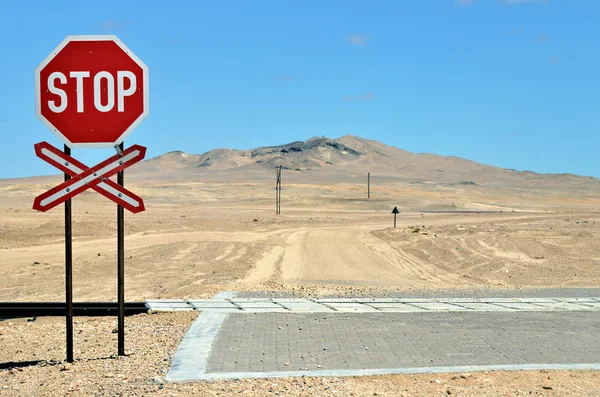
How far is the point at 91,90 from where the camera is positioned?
721cm

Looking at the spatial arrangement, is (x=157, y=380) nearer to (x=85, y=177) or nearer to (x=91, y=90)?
(x=85, y=177)

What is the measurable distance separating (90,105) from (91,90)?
0.14 m

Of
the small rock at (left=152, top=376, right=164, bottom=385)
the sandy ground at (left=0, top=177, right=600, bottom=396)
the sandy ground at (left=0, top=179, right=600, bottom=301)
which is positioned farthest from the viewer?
the sandy ground at (left=0, top=179, right=600, bottom=301)

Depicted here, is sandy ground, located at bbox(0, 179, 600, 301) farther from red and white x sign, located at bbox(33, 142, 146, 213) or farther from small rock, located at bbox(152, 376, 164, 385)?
small rock, located at bbox(152, 376, 164, 385)

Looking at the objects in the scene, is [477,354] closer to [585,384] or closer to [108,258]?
[585,384]

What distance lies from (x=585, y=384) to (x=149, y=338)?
471 centimetres

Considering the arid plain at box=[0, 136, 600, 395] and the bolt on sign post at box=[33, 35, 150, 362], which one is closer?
the bolt on sign post at box=[33, 35, 150, 362]

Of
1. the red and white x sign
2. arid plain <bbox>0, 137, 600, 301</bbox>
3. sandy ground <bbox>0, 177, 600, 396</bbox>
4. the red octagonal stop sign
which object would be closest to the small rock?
sandy ground <bbox>0, 177, 600, 396</bbox>

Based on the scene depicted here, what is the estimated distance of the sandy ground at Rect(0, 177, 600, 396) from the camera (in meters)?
6.71

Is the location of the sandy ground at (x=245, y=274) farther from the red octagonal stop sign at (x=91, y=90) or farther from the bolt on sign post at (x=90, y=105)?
the red octagonal stop sign at (x=91, y=90)

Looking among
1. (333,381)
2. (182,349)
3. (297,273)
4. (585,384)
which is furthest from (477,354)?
(297,273)

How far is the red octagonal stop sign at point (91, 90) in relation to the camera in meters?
7.16

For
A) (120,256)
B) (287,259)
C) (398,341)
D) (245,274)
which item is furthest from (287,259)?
(120,256)

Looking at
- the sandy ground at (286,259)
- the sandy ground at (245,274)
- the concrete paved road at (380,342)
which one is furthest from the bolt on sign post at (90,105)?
the sandy ground at (286,259)
